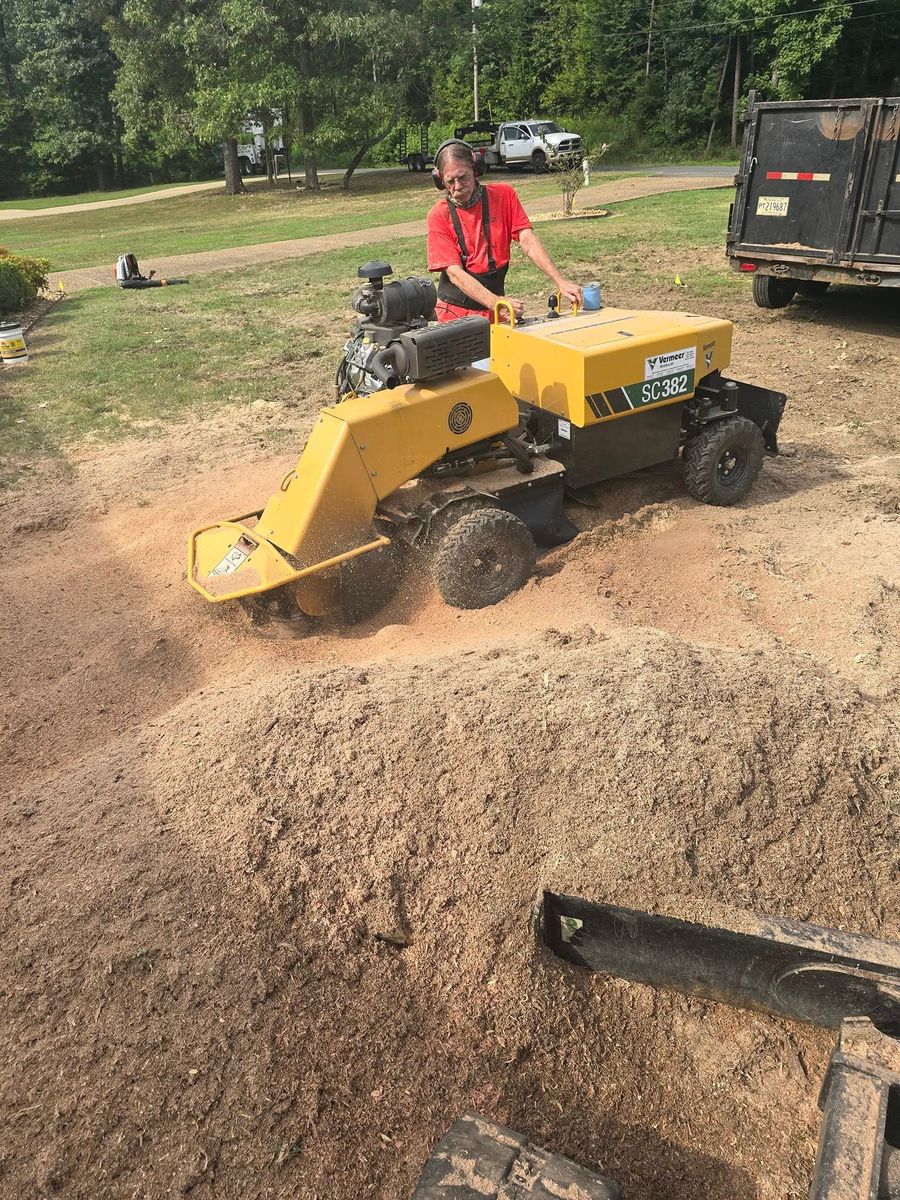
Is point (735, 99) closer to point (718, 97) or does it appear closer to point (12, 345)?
point (718, 97)

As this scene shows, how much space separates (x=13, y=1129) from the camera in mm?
2107

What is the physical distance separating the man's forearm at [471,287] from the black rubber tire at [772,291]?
6.95 m

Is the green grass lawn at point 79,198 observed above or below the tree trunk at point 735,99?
below

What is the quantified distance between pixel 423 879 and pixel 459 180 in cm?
383

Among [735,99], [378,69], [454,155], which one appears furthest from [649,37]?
[454,155]

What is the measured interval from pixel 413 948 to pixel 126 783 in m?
1.16

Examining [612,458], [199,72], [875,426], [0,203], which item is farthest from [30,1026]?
[0,203]

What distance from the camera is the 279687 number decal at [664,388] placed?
15.8ft

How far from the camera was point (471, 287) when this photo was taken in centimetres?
507

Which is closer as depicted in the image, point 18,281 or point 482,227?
point 482,227

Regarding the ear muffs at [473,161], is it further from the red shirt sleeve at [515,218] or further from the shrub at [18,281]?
the shrub at [18,281]

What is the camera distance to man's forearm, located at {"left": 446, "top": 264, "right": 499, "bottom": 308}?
16.4ft

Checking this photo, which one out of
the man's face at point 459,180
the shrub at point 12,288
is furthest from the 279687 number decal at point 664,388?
the shrub at point 12,288

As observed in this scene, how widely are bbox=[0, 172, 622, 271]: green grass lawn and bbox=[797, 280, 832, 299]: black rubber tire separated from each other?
473 inches
